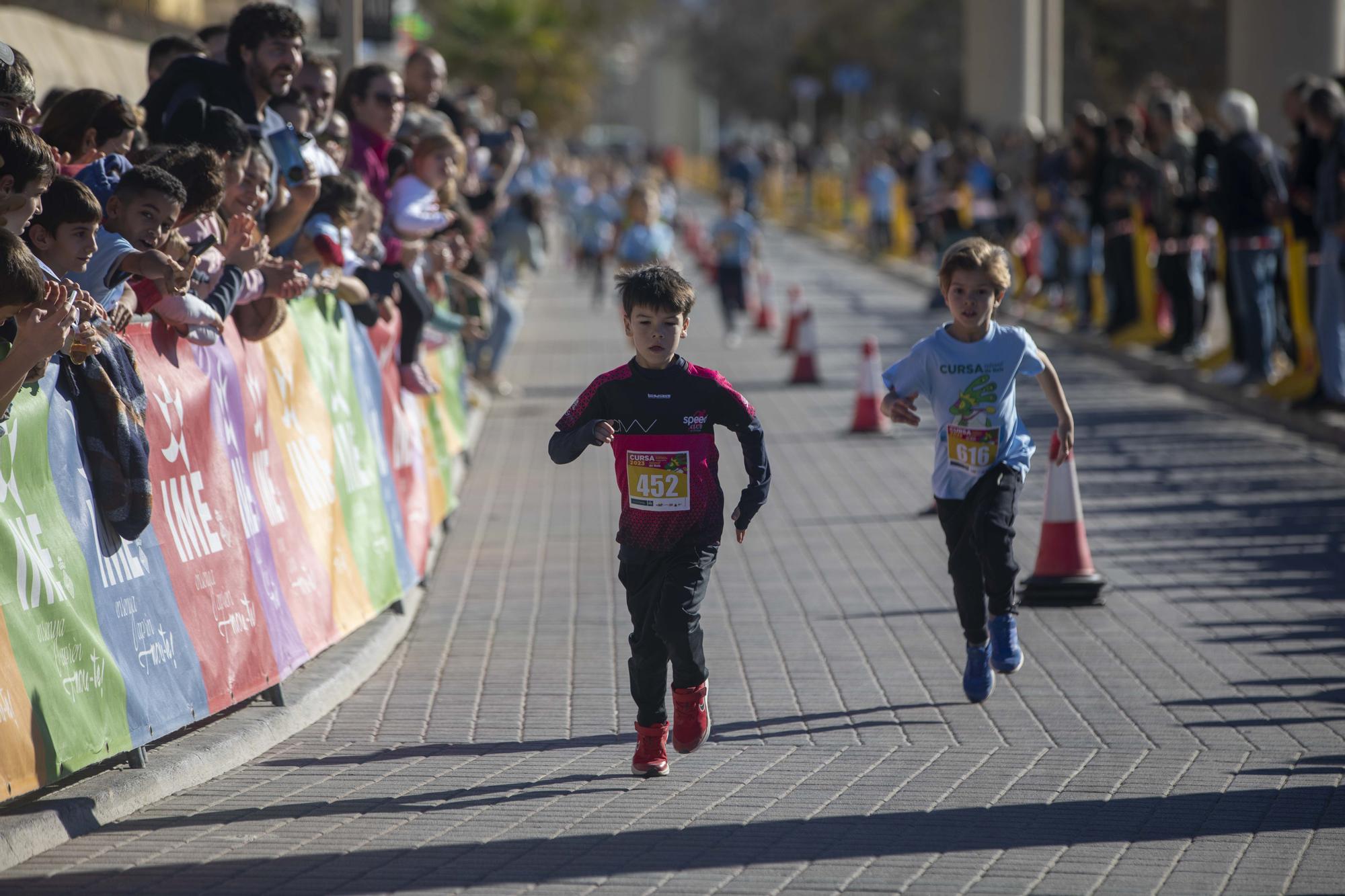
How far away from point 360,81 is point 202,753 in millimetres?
5357

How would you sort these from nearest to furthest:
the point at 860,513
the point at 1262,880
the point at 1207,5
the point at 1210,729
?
the point at 1262,880 < the point at 1210,729 < the point at 860,513 < the point at 1207,5

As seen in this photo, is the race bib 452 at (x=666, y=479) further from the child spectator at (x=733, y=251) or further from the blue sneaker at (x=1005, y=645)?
the child spectator at (x=733, y=251)

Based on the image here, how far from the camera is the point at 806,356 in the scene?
61.8 ft

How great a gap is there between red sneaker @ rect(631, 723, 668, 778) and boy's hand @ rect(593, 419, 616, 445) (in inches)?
36.6

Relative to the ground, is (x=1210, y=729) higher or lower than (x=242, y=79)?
lower

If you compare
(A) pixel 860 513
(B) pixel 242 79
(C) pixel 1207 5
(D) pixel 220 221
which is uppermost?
(C) pixel 1207 5

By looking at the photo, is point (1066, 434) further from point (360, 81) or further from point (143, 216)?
point (360, 81)

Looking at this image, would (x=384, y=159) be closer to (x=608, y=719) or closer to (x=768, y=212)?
(x=608, y=719)

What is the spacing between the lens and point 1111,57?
45.9m

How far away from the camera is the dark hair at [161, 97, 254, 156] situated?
7855 millimetres

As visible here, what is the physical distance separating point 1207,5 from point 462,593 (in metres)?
35.0

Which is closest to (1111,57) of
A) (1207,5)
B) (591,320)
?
(1207,5)

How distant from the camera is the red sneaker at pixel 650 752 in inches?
249

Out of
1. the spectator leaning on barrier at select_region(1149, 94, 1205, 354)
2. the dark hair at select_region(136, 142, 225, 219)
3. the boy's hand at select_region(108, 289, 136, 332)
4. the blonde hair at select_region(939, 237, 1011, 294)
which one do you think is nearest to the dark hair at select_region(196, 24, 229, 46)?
the dark hair at select_region(136, 142, 225, 219)
